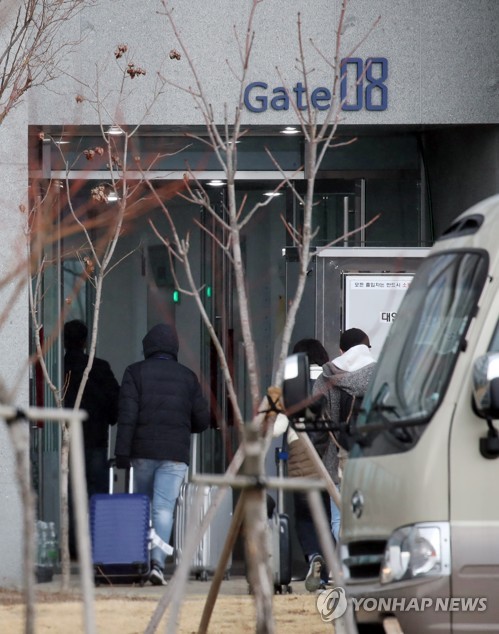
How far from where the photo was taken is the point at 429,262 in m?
6.07

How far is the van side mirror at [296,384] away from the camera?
581cm

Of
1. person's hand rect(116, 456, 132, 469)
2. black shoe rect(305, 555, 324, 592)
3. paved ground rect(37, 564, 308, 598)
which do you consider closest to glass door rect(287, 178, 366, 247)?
person's hand rect(116, 456, 132, 469)

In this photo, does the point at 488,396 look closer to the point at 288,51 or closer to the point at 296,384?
the point at 296,384

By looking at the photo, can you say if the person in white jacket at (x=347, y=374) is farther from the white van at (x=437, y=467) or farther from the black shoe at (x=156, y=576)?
the white van at (x=437, y=467)

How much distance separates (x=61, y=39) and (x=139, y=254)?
2.33 metres

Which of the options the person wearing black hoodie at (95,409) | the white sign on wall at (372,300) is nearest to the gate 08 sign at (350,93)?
the white sign on wall at (372,300)

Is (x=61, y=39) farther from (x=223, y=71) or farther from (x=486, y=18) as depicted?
(x=486, y=18)

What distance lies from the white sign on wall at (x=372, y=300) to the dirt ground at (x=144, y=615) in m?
2.32

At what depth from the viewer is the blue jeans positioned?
11430mm

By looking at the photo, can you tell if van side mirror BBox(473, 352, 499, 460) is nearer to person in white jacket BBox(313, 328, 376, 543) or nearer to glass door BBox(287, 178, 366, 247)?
person in white jacket BBox(313, 328, 376, 543)

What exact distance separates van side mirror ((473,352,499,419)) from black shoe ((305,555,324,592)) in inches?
212

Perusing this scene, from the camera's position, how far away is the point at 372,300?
11352mm

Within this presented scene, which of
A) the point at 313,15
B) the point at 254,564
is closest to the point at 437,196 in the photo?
the point at 313,15

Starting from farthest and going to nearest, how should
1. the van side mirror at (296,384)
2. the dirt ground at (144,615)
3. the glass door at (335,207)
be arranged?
the glass door at (335,207)
the dirt ground at (144,615)
the van side mirror at (296,384)
